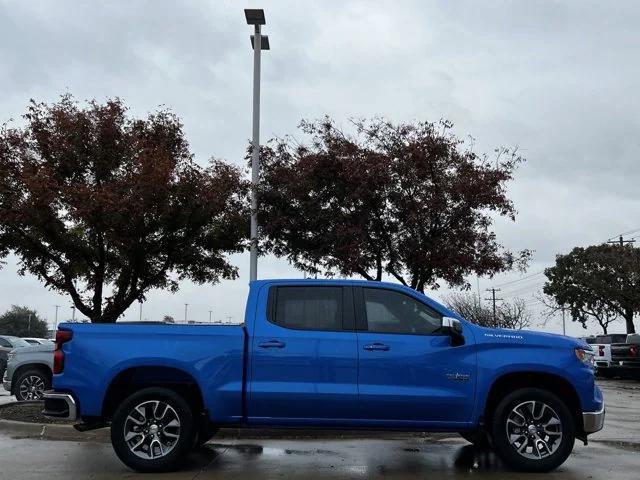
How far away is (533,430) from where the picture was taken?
7215 mm

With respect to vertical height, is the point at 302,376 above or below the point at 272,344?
below

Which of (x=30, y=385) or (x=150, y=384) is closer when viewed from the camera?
(x=150, y=384)

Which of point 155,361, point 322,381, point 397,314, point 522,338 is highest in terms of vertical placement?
point 397,314

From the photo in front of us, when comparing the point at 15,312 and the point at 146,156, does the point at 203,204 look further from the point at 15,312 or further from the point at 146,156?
the point at 15,312

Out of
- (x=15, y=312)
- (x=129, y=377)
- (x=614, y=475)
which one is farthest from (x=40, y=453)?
(x=15, y=312)

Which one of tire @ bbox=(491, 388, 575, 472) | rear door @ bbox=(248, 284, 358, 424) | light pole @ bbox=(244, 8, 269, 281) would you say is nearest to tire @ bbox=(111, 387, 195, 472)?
rear door @ bbox=(248, 284, 358, 424)

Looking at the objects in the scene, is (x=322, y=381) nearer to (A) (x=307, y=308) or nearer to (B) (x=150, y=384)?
(A) (x=307, y=308)

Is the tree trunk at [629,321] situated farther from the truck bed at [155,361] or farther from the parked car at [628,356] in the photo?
the truck bed at [155,361]

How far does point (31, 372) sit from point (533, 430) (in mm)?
9890

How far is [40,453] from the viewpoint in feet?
27.1

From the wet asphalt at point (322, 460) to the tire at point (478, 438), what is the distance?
0.49 ft

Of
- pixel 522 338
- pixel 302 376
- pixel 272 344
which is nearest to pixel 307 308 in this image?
pixel 272 344

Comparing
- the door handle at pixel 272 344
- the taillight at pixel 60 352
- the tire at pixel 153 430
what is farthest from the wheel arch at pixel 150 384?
the door handle at pixel 272 344

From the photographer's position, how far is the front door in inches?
278
